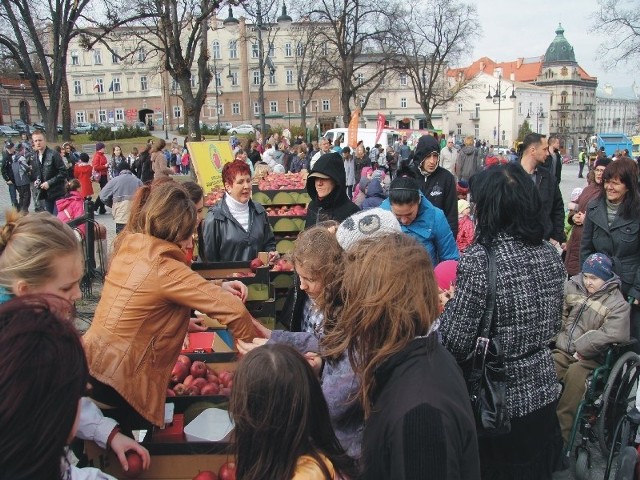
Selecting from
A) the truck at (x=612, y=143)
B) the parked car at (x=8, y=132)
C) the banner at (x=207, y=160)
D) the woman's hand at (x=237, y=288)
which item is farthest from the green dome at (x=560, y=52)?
the woman's hand at (x=237, y=288)

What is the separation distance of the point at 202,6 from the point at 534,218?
19.4 meters

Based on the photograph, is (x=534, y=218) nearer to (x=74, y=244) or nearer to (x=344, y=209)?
(x=74, y=244)

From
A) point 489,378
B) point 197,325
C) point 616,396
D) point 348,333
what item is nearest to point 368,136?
point 616,396

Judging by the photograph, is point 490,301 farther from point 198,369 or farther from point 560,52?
point 560,52

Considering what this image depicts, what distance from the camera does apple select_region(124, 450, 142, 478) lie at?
91.7 inches

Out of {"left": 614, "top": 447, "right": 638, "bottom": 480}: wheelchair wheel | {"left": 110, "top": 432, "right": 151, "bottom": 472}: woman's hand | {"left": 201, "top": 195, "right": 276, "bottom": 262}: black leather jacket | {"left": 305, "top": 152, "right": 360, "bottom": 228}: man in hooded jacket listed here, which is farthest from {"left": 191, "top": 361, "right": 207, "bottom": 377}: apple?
{"left": 614, "top": 447, "right": 638, "bottom": 480}: wheelchair wheel

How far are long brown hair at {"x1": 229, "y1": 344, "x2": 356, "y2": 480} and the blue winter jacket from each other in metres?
2.89

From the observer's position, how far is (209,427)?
2.65 meters

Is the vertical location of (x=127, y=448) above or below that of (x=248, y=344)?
below

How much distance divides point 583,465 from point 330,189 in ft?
9.04

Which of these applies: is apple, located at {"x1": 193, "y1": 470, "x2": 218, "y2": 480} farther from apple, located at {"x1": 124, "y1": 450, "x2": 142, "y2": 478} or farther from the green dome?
the green dome

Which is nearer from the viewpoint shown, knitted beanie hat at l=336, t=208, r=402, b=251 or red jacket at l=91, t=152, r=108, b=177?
knitted beanie hat at l=336, t=208, r=402, b=251

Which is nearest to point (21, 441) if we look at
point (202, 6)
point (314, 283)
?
point (314, 283)

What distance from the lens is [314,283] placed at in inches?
111
